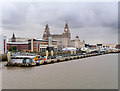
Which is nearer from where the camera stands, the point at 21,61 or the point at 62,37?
the point at 21,61

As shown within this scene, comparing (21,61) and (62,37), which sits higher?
(62,37)

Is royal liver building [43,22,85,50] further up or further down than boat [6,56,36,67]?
further up

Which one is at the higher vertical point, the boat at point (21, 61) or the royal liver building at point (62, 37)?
the royal liver building at point (62, 37)

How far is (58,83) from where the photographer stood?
1023cm

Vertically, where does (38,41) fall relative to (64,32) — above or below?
below

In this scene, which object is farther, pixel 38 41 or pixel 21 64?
pixel 38 41

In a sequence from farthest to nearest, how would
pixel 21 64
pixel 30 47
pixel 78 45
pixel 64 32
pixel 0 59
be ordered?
pixel 78 45 → pixel 64 32 → pixel 30 47 → pixel 0 59 → pixel 21 64

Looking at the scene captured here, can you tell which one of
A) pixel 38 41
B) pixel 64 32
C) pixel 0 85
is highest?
pixel 64 32

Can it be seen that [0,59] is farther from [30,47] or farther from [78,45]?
[78,45]

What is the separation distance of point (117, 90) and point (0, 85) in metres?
7.31

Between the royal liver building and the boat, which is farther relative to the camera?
the royal liver building

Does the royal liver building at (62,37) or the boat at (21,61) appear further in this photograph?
the royal liver building at (62,37)

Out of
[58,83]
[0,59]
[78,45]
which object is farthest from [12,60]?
[78,45]

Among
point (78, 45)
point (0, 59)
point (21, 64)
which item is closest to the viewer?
point (21, 64)
